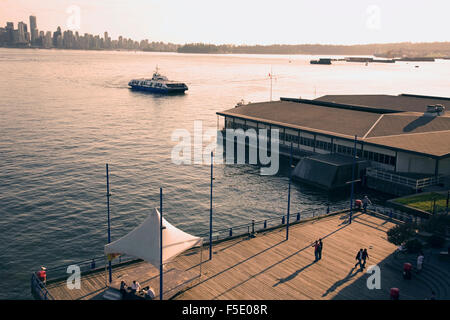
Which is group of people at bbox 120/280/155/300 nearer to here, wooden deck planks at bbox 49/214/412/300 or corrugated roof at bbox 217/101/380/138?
wooden deck planks at bbox 49/214/412/300

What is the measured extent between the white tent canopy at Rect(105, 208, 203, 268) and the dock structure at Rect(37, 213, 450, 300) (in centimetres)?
213

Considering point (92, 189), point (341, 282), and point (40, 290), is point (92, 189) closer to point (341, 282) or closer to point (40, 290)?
point (40, 290)

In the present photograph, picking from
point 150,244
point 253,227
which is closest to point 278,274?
point 253,227

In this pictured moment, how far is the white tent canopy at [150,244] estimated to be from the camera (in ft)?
92.9

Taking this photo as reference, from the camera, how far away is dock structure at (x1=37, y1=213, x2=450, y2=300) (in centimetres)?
2853

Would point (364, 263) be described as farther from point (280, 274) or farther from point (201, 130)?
point (201, 130)

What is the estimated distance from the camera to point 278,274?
102 ft

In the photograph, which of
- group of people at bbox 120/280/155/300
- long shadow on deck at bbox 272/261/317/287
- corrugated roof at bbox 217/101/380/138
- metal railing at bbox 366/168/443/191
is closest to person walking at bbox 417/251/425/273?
long shadow on deck at bbox 272/261/317/287

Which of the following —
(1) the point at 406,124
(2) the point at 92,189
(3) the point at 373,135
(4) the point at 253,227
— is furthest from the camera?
(1) the point at 406,124

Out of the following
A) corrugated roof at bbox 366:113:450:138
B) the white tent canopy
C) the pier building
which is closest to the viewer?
the white tent canopy

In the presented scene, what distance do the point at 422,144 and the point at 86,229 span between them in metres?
48.3

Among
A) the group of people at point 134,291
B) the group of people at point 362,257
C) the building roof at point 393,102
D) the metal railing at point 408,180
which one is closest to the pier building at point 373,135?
the metal railing at point 408,180

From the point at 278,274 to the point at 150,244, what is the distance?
9591mm
